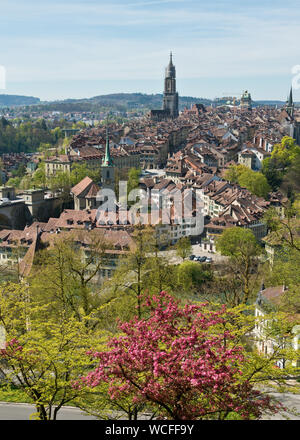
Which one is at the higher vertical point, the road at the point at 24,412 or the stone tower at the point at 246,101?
the stone tower at the point at 246,101

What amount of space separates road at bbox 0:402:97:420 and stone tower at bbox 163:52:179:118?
115992mm

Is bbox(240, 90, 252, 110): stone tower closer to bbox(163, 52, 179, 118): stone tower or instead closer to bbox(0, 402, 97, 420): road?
bbox(163, 52, 179, 118): stone tower

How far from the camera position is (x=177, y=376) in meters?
6.15

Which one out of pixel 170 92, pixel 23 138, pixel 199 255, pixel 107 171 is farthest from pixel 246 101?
pixel 199 255

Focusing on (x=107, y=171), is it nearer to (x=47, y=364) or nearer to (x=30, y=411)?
(x=30, y=411)

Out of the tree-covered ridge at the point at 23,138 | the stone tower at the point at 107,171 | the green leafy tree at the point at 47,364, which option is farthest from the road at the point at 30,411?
the tree-covered ridge at the point at 23,138

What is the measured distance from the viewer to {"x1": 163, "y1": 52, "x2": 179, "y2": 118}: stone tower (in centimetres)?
12569

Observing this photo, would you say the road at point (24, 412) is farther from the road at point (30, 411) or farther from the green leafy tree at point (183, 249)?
the green leafy tree at point (183, 249)

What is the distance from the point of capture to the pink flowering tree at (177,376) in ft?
20.1

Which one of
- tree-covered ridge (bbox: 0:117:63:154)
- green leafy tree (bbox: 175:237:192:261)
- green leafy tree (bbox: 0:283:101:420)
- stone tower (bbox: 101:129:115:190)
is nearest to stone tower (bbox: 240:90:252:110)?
tree-covered ridge (bbox: 0:117:63:154)

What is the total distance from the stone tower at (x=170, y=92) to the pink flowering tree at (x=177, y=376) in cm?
12041

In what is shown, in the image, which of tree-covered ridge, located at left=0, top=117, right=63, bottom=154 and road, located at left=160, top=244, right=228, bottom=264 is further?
tree-covered ridge, located at left=0, top=117, right=63, bottom=154

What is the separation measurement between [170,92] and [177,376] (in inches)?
4986

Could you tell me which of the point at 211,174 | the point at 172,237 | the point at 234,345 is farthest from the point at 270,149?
the point at 234,345
